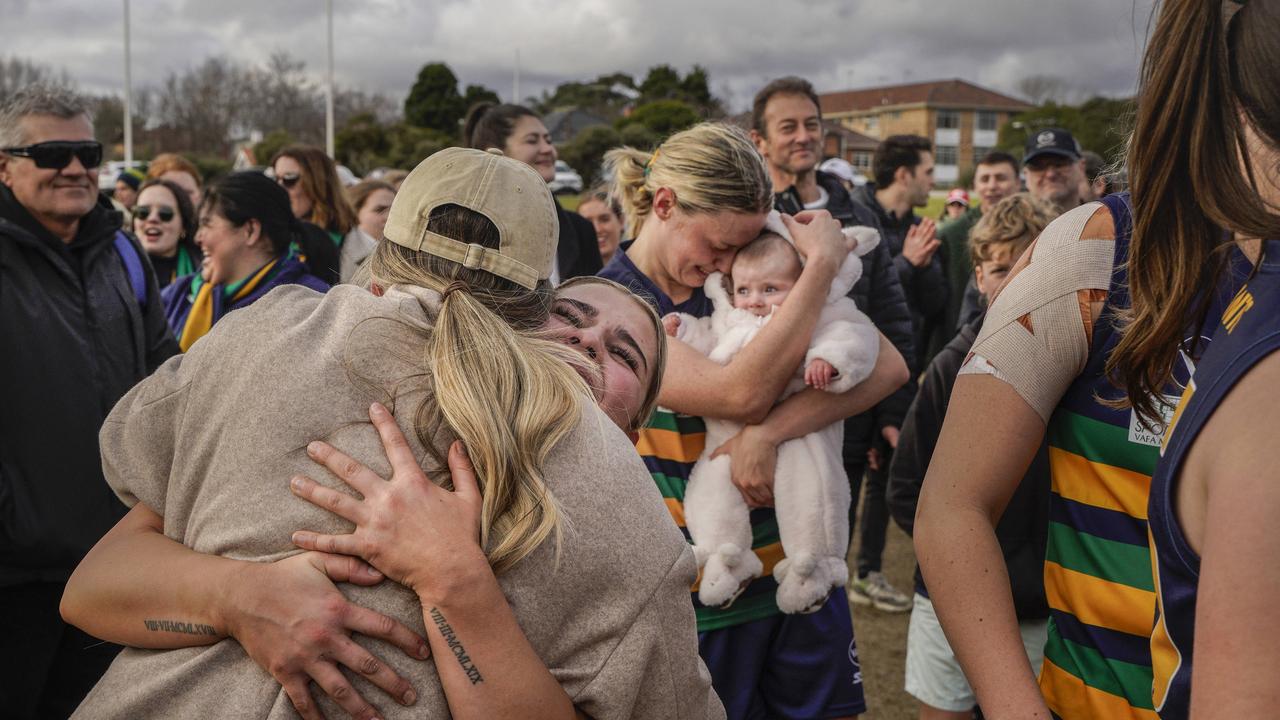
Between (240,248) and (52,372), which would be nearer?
(52,372)

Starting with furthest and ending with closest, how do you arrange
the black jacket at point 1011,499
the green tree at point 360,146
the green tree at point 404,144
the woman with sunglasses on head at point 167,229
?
the green tree at point 360,146 < the green tree at point 404,144 < the woman with sunglasses on head at point 167,229 < the black jacket at point 1011,499

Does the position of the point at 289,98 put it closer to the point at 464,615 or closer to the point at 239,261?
the point at 239,261

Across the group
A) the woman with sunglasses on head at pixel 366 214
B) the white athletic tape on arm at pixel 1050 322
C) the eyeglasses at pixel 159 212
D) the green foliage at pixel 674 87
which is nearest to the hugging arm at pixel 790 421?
the white athletic tape on arm at pixel 1050 322

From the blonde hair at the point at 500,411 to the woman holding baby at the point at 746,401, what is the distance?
45.2 inches

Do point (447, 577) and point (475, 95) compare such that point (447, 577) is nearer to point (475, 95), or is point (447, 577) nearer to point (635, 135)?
point (635, 135)

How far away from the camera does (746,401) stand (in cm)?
251

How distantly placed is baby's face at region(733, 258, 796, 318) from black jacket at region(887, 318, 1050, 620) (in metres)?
0.66

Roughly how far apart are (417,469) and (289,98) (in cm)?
5072

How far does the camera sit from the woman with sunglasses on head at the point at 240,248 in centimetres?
413

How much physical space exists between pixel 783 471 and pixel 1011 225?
178 cm

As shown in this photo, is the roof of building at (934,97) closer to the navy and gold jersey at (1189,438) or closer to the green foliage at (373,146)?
the green foliage at (373,146)

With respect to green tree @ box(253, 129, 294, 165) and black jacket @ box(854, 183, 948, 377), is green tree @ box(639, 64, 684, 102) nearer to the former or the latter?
green tree @ box(253, 129, 294, 165)

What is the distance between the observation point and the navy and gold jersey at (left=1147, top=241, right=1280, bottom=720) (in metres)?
0.89

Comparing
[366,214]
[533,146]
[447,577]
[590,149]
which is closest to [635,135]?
[590,149]
